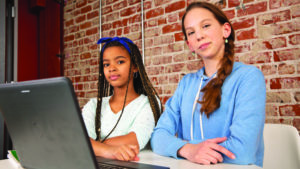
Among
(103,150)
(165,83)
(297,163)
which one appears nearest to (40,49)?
(165,83)

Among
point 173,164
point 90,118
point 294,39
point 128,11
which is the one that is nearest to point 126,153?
point 173,164

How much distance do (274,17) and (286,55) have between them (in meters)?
0.25

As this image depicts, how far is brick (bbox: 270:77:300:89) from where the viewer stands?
4.70 feet

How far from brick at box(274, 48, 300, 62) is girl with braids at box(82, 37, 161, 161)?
80 centimetres

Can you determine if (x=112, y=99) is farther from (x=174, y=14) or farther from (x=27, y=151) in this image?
(x=174, y=14)

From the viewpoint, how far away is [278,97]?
1498mm

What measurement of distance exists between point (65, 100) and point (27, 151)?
0.87 feet

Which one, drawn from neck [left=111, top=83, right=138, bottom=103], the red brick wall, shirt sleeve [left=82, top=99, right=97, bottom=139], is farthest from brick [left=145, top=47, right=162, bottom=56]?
shirt sleeve [left=82, top=99, right=97, bottom=139]

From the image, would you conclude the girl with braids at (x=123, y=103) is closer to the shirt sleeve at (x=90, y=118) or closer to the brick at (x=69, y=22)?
the shirt sleeve at (x=90, y=118)

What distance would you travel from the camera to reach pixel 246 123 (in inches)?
33.5

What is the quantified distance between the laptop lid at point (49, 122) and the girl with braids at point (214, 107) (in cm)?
41

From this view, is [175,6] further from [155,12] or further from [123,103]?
[123,103]

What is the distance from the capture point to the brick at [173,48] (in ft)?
6.36

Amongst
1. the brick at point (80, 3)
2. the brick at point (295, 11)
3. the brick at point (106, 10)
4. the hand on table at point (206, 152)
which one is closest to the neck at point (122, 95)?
the hand on table at point (206, 152)
